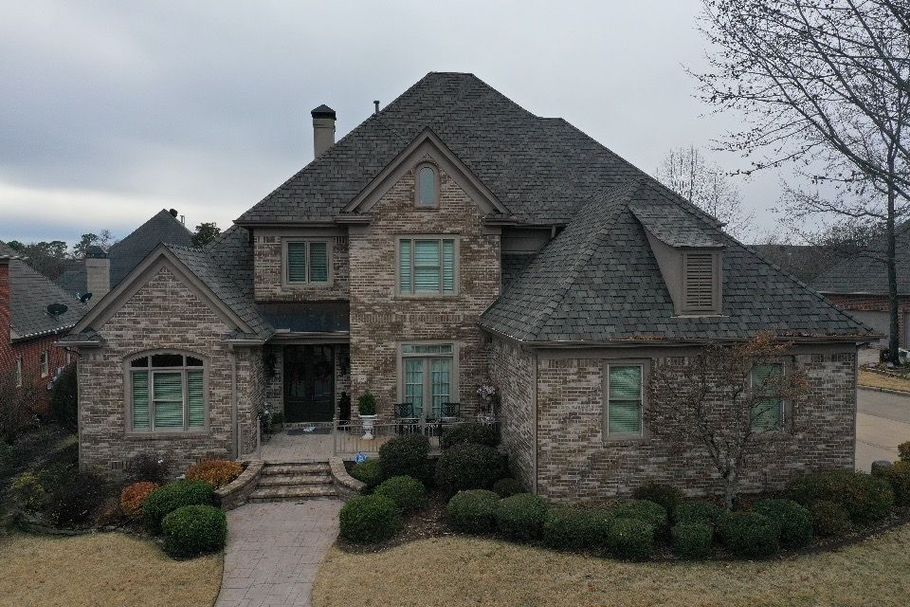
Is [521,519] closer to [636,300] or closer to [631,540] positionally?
[631,540]

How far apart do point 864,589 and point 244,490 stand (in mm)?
11707

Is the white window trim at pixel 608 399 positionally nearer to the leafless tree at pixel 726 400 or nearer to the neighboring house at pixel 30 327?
the leafless tree at pixel 726 400

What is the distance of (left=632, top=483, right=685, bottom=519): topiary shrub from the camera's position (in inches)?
455

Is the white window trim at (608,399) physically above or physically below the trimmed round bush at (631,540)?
above

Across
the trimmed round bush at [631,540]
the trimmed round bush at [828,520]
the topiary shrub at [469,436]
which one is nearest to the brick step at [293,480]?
the topiary shrub at [469,436]

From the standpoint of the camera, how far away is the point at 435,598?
8.86 meters

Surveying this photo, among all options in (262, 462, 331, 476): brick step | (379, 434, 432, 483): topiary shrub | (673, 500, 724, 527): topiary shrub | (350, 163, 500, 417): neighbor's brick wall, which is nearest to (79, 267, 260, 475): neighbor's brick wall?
(262, 462, 331, 476): brick step

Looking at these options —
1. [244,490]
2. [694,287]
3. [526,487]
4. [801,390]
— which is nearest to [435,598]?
[526,487]

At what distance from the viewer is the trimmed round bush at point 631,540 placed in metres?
9.97

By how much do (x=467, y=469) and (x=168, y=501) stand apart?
19.9 feet

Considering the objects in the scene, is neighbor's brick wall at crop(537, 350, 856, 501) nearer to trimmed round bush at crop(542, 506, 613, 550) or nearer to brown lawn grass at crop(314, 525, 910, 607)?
trimmed round bush at crop(542, 506, 613, 550)

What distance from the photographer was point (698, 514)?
35.4 ft

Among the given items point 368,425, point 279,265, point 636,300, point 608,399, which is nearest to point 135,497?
point 368,425

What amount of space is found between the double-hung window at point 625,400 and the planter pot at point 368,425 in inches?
265
